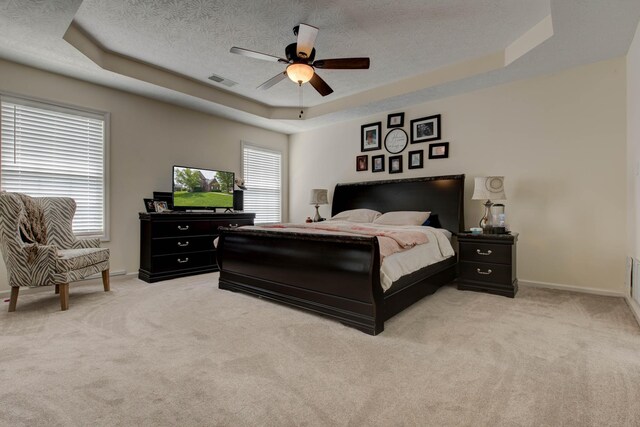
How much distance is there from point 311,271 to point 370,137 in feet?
10.9

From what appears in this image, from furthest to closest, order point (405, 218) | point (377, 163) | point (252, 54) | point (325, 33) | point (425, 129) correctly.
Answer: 1. point (377, 163)
2. point (425, 129)
3. point (405, 218)
4. point (325, 33)
5. point (252, 54)

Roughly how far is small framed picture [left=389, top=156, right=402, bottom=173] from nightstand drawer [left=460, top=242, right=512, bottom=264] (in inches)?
68.9

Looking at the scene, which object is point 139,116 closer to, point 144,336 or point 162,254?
point 162,254

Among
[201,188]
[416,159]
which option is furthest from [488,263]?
[201,188]

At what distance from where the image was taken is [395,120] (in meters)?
5.06

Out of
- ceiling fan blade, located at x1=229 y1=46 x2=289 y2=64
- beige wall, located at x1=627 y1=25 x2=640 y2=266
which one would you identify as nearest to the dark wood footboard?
ceiling fan blade, located at x1=229 y1=46 x2=289 y2=64

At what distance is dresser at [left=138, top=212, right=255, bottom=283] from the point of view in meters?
4.19

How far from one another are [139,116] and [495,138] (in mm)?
4948

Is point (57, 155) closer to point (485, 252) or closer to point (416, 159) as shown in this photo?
point (416, 159)

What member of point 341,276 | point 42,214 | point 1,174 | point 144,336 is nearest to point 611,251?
point 341,276

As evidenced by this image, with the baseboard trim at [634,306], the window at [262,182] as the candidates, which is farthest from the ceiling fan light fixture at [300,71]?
the baseboard trim at [634,306]

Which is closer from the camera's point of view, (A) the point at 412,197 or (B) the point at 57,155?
(B) the point at 57,155

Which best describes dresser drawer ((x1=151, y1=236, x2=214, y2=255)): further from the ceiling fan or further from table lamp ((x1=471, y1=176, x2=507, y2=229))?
table lamp ((x1=471, y1=176, x2=507, y2=229))

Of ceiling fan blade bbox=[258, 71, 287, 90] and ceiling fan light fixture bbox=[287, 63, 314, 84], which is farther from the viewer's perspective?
ceiling fan blade bbox=[258, 71, 287, 90]
